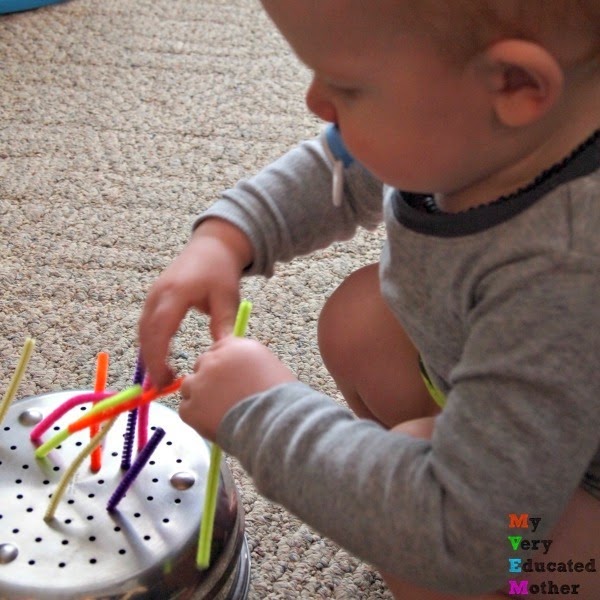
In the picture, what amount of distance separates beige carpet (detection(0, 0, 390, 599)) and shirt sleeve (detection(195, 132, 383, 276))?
0.73ft

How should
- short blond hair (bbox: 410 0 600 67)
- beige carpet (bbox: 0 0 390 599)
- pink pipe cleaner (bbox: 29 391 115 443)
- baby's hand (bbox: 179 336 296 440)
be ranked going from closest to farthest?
1. short blond hair (bbox: 410 0 600 67)
2. baby's hand (bbox: 179 336 296 440)
3. pink pipe cleaner (bbox: 29 391 115 443)
4. beige carpet (bbox: 0 0 390 599)

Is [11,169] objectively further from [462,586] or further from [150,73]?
[462,586]

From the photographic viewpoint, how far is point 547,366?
18.9 inches

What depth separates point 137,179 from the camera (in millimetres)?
1148

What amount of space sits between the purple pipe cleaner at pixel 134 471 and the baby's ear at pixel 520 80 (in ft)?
1.04

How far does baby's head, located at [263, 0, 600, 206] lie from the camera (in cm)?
44

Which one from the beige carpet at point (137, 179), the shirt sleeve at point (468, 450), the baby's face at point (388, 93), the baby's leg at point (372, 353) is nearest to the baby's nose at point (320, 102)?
the baby's face at point (388, 93)

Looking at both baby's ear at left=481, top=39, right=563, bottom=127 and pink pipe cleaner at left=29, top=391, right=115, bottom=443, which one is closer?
baby's ear at left=481, top=39, right=563, bottom=127

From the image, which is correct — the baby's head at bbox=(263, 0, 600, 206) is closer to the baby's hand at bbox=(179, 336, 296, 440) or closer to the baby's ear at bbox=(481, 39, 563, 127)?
the baby's ear at bbox=(481, 39, 563, 127)

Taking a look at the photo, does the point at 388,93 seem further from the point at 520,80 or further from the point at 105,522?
the point at 105,522

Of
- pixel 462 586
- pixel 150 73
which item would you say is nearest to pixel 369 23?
pixel 462 586

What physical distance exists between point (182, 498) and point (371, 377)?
0.19 meters

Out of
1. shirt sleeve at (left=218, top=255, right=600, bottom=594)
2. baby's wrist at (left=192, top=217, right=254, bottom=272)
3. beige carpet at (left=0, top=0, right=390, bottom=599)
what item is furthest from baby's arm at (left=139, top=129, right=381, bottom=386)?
beige carpet at (left=0, top=0, right=390, bottom=599)

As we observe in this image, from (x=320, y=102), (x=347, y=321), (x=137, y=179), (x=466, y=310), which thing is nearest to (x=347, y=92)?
(x=320, y=102)
